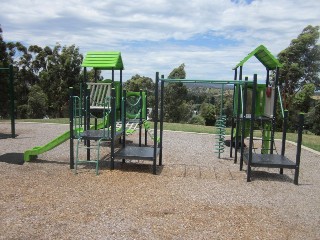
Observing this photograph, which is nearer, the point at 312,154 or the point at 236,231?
the point at 236,231

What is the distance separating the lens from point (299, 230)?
14.1 ft

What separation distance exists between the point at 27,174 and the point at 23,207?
1955 mm

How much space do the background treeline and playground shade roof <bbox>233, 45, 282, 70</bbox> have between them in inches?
405

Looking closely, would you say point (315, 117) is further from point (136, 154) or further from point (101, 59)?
point (136, 154)

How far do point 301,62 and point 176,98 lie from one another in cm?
941

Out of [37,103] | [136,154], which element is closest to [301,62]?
[136,154]

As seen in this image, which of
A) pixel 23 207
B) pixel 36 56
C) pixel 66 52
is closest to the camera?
pixel 23 207

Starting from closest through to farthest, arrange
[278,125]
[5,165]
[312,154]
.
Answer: [5,165], [312,154], [278,125]

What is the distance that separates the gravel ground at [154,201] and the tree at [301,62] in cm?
1629

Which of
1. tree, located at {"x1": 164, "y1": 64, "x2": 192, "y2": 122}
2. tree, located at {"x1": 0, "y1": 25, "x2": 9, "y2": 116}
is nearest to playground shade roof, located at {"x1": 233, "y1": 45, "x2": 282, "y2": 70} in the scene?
tree, located at {"x1": 0, "y1": 25, "x2": 9, "y2": 116}

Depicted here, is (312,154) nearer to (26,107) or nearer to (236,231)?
(236,231)

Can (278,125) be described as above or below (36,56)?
below

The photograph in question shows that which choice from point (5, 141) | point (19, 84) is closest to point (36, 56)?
point (19, 84)

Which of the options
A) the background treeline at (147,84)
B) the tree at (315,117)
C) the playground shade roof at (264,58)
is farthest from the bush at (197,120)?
the playground shade roof at (264,58)
